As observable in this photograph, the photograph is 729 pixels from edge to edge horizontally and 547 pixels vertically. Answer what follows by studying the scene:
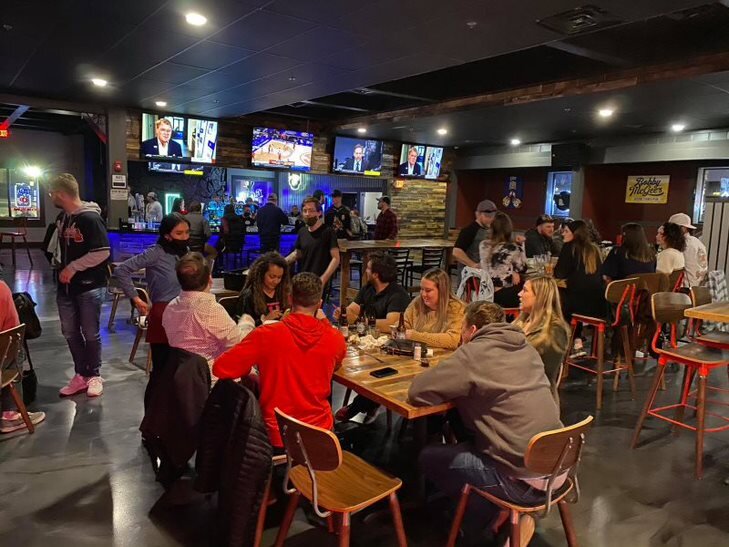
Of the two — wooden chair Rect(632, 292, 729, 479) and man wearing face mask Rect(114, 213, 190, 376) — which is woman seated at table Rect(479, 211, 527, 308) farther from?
man wearing face mask Rect(114, 213, 190, 376)

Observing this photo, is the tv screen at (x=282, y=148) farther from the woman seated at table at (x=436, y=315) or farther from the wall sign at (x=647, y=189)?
the woman seated at table at (x=436, y=315)

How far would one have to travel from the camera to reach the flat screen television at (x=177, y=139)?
9352 mm

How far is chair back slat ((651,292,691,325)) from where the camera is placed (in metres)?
4.39

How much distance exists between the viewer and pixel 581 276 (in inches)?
205

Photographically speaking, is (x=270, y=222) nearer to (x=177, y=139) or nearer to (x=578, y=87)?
(x=177, y=139)

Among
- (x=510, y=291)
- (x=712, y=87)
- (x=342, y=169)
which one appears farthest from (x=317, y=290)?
(x=342, y=169)

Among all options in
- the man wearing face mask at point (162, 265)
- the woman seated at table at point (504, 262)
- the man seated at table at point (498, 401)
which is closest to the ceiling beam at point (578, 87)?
the woman seated at table at point (504, 262)

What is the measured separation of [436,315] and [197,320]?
151 cm

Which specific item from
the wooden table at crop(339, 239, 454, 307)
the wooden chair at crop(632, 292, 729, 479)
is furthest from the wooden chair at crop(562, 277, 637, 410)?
the wooden table at crop(339, 239, 454, 307)

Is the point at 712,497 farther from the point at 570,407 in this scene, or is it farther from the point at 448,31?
the point at 448,31

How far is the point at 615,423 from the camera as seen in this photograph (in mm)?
4344

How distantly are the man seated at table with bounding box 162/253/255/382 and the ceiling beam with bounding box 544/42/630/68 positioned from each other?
4764mm

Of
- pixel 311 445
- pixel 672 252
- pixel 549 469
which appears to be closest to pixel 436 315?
pixel 549 469

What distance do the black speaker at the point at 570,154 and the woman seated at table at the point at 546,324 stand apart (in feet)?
29.6
